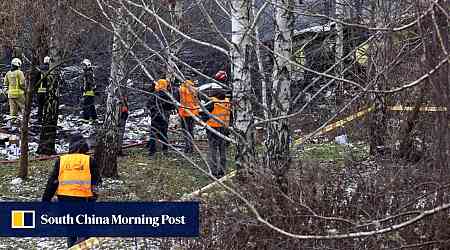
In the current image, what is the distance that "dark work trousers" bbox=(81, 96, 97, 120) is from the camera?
16.7 m

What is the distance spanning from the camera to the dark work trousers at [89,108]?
54.9 ft

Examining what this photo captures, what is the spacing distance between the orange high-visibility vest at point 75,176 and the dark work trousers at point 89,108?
1021 centimetres

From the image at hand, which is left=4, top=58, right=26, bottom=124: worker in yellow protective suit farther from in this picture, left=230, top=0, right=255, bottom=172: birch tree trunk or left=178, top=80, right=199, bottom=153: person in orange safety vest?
left=230, top=0, right=255, bottom=172: birch tree trunk

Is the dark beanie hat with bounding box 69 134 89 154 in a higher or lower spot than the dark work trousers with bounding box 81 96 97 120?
lower

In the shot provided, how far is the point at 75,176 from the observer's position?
661 centimetres

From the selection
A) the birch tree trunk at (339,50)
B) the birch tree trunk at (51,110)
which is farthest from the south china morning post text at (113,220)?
the birch tree trunk at (51,110)

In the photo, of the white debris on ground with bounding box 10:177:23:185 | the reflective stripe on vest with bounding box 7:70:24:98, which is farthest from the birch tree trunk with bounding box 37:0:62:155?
the reflective stripe on vest with bounding box 7:70:24:98

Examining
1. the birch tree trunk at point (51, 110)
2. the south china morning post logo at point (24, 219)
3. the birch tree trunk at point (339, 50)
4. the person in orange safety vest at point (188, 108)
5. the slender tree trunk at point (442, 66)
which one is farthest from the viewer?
the birch tree trunk at point (51, 110)

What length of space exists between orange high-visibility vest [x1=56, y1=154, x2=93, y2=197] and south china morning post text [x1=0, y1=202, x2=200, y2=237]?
132mm

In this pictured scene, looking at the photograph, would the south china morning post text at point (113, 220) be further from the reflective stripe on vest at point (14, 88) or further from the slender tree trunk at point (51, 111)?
the reflective stripe on vest at point (14, 88)

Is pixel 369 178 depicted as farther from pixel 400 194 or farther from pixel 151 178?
pixel 151 178

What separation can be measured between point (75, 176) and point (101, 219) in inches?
20.4

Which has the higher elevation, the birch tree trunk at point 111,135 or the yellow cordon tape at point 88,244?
the birch tree trunk at point 111,135

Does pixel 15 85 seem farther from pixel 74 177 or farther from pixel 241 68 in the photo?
pixel 241 68
